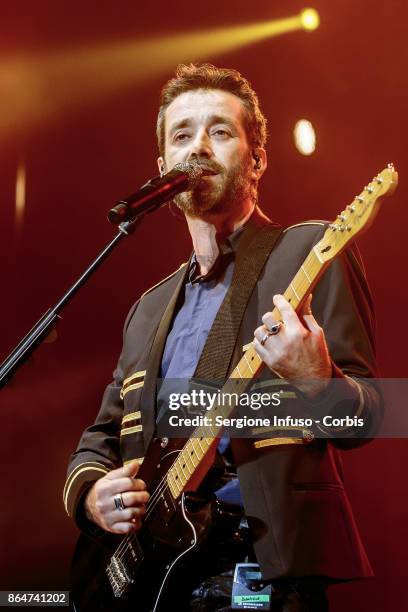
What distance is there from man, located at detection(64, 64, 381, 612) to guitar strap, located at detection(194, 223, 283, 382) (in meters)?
0.02

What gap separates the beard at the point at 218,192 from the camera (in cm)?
199

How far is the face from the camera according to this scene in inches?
78.5

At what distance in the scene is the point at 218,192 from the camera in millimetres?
1993

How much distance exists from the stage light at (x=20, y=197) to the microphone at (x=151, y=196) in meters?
1.07

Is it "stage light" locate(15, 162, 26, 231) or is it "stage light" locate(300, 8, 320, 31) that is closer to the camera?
"stage light" locate(300, 8, 320, 31)

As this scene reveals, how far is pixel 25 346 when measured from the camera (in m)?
1.68

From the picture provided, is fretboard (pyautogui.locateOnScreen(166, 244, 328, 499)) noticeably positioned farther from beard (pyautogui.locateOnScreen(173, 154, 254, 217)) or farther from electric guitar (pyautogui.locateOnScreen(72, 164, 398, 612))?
beard (pyautogui.locateOnScreen(173, 154, 254, 217))

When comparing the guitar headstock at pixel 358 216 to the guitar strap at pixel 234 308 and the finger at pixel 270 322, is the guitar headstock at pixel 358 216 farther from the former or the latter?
the guitar strap at pixel 234 308

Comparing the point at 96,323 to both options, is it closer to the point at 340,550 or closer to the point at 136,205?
the point at 136,205

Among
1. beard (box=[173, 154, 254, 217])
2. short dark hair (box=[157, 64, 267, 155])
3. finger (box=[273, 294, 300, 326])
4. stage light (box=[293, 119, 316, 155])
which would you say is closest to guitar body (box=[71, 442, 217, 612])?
finger (box=[273, 294, 300, 326])

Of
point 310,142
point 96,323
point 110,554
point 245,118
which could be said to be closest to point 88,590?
point 110,554

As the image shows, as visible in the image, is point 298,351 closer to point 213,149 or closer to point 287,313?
point 287,313

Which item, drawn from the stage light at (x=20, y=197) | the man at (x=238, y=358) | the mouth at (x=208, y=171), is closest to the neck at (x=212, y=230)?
the man at (x=238, y=358)

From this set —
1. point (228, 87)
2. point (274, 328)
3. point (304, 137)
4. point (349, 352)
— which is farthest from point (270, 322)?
point (304, 137)
